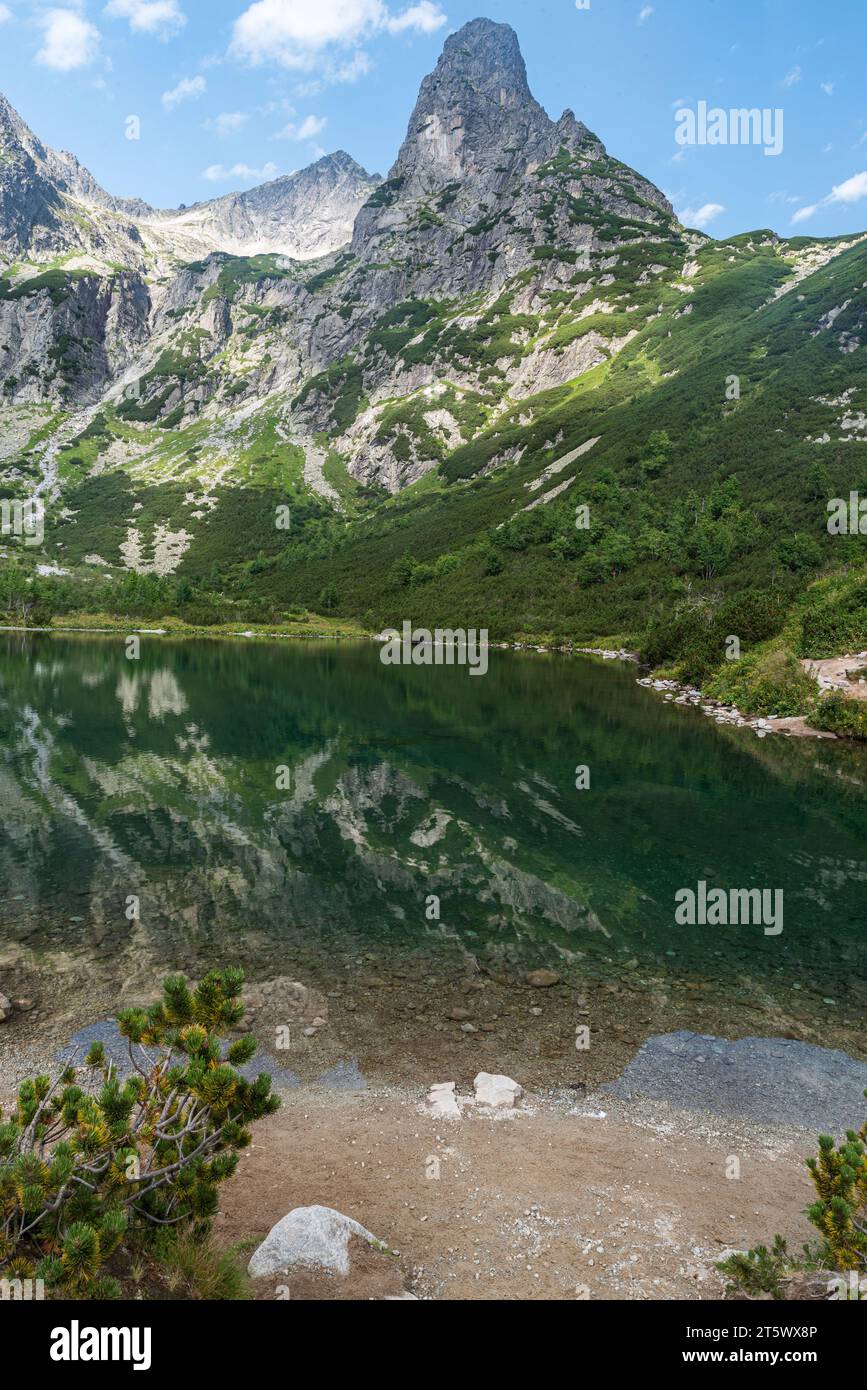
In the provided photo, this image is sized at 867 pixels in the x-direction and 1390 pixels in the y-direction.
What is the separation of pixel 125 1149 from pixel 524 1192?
5239mm

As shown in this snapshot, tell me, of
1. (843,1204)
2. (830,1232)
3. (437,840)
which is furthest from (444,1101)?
(437,840)

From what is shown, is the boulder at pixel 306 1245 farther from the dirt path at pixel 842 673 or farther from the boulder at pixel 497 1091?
the dirt path at pixel 842 673

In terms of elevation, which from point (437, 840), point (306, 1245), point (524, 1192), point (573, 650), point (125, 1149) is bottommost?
point (524, 1192)

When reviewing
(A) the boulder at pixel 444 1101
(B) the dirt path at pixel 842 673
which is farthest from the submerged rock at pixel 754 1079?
(B) the dirt path at pixel 842 673

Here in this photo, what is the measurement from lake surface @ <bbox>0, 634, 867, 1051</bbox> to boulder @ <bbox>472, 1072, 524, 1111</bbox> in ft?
14.4

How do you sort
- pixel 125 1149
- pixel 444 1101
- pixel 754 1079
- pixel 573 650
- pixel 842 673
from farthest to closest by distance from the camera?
1. pixel 573 650
2. pixel 842 673
3. pixel 754 1079
4. pixel 444 1101
5. pixel 125 1149

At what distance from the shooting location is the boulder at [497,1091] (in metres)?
10.6

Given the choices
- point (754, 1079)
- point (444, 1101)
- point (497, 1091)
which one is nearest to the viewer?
point (444, 1101)

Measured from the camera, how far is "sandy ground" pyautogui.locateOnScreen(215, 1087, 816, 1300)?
Answer: 7059 mm

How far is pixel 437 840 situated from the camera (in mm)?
24516

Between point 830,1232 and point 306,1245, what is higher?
point 830,1232

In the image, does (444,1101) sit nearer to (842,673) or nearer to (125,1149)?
(125,1149)

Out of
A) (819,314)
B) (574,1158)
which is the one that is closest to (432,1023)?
(574,1158)

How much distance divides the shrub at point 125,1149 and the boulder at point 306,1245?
0.77m
